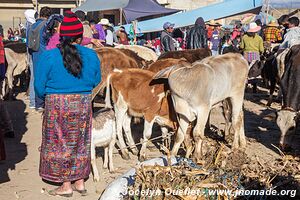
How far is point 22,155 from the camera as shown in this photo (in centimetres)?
692

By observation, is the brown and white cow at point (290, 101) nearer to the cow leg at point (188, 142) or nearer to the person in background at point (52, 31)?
the cow leg at point (188, 142)

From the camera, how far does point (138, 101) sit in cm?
692

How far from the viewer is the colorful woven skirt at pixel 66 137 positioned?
16.7ft

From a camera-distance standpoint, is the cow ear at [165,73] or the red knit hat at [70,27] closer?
the red knit hat at [70,27]

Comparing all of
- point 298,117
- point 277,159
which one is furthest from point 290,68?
point 277,159

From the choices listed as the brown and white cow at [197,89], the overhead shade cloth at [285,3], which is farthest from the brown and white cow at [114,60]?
the overhead shade cloth at [285,3]

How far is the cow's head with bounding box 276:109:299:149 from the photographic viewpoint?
6988 mm

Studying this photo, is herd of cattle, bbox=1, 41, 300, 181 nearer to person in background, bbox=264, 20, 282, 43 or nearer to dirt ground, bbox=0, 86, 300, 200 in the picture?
dirt ground, bbox=0, 86, 300, 200

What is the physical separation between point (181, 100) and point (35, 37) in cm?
367

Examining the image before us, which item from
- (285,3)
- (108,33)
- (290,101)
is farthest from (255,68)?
(285,3)

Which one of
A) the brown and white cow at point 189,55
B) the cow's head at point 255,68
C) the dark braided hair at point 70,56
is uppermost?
the dark braided hair at point 70,56

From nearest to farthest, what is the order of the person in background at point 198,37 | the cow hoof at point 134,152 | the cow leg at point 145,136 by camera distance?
the cow leg at point 145,136 → the cow hoof at point 134,152 → the person in background at point 198,37

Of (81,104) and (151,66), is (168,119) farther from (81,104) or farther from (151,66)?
(81,104)

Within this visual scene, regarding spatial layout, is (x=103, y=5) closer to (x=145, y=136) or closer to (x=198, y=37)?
(x=198, y=37)
